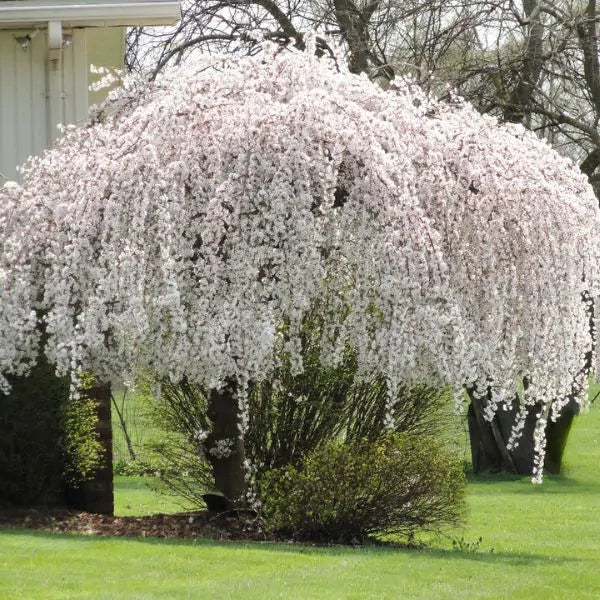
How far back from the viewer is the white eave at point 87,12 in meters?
10.1

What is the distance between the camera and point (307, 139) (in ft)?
26.3

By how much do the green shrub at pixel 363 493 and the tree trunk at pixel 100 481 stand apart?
4.58 ft

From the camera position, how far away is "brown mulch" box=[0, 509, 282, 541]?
9375 millimetres

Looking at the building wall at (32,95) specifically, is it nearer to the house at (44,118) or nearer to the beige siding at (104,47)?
the house at (44,118)

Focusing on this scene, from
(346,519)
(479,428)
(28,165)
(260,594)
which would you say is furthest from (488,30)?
(260,594)

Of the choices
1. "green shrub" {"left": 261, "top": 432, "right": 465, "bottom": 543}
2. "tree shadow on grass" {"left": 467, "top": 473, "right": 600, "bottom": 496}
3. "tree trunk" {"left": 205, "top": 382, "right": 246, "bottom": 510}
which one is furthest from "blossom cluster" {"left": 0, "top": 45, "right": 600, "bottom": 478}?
"tree shadow on grass" {"left": 467, "top": 473, "right": 600, "bottom": 496}

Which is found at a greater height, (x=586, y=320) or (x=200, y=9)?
(x=200, y=9)

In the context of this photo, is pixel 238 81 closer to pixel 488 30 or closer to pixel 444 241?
pixel 444 241

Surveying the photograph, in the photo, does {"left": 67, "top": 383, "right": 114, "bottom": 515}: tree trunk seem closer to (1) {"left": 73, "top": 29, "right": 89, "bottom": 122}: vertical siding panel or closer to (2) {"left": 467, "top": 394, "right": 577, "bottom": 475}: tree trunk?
(1) {"left": 73, "top": 29, "right": 89, "bottom": 122}: vertical siding panel

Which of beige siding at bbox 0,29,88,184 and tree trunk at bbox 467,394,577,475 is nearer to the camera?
beige siding at bbox 0,29,88,184

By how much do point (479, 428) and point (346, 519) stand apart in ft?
30.9

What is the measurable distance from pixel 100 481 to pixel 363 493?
2.26 metres

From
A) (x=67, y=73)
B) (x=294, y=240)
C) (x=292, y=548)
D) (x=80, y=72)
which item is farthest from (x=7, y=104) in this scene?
→ (x=292, y=548)

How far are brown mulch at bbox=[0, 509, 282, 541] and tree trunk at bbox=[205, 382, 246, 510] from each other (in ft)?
0.67
